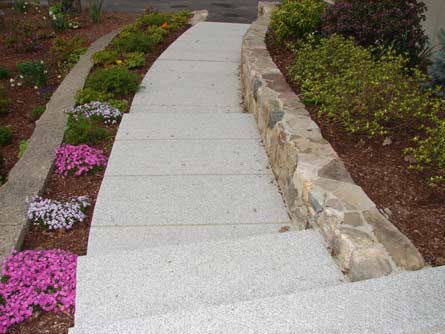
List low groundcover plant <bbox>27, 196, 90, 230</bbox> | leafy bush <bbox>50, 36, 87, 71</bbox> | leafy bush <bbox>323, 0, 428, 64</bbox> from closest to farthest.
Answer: low groundcover plant <bbox>27, 196, 90, 230</bbox>, leafy bush <bbox>323, 0, 428, 64</bbox>, leafy bush <bbox>50, 36, 87, 71</bbox>

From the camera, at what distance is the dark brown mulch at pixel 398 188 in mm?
2672

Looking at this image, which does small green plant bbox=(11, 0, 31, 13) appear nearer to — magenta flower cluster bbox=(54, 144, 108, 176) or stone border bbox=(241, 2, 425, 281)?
magenta flower cluster bbox=(54, 144, 108, 176)

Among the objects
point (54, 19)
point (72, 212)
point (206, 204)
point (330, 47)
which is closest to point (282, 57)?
point (330, 47)

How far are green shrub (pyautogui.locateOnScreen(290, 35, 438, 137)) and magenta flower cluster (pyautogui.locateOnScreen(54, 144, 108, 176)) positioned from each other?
2099 millimetres

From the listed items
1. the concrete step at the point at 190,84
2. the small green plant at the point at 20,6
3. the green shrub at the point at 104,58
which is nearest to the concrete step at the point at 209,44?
the concrete step at the point at 190,84

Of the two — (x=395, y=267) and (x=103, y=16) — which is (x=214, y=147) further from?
(x=103, y=16)

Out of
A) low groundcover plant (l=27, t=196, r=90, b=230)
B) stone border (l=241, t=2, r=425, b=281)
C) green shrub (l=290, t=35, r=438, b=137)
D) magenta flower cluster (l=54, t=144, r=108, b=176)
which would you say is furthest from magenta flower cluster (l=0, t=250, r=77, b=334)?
green shrub (l=290, t=35, r=438, b=137)

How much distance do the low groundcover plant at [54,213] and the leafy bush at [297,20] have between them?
13.4 feet

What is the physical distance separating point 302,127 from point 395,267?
1.75 metres

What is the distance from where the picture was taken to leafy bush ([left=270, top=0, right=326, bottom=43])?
6254 mm

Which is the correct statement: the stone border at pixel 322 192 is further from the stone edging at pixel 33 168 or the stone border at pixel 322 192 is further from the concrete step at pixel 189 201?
the stone edging at pixel 33 168

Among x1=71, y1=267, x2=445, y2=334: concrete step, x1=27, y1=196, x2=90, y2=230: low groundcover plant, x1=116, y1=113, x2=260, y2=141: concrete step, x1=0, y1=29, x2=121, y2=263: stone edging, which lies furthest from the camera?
x1=116, y1=113, x2=260, y2=141: concrete step

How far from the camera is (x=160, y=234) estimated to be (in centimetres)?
322

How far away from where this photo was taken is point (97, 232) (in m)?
3.23
